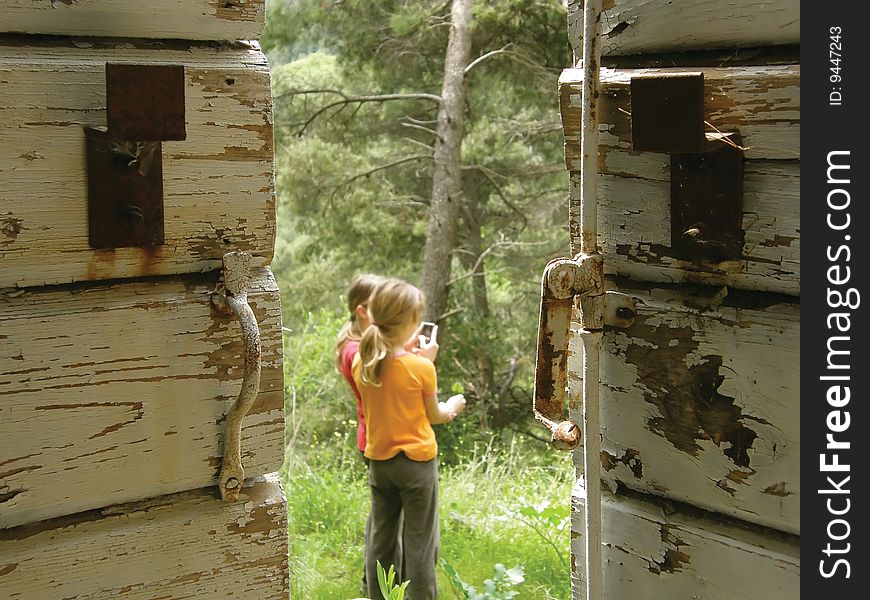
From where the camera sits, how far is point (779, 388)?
30.1 inches

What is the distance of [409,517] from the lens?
3072mm

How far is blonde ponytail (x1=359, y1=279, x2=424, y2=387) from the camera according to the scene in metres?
3.01

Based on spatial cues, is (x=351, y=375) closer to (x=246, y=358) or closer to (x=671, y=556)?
(x=246, y=358)

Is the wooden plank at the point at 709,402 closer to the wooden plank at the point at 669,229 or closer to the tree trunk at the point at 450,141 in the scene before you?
the wooden plank at the point at 669,229

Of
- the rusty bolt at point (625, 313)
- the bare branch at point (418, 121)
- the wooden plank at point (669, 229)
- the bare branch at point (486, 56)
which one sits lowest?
the rusty bolt at point (625, 313)

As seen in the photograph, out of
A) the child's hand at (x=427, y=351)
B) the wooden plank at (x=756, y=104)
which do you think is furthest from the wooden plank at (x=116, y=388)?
the child's hand at (x=427, y=351)

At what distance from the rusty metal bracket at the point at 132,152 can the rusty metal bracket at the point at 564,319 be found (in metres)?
0.40

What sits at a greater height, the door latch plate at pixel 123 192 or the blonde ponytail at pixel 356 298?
the door latch plate at pixel 123 192

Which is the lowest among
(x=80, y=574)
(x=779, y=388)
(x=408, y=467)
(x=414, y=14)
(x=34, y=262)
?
(x=408, y=467)

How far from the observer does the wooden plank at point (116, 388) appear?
0.92 m

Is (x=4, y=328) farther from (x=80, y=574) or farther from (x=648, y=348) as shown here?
(x=648, y=348)

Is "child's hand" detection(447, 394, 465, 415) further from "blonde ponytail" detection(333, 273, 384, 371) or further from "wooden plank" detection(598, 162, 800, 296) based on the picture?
"wooden plank" detection(598, 162, 800, 296)
